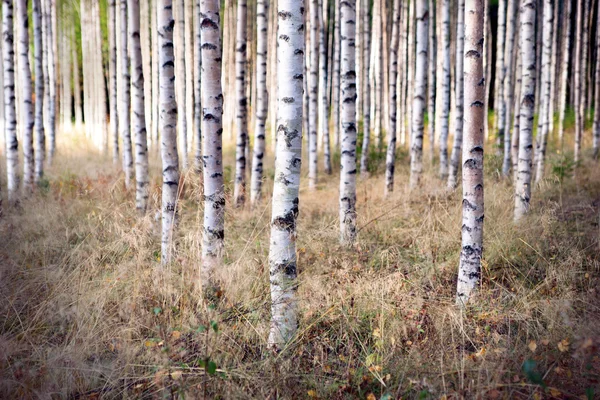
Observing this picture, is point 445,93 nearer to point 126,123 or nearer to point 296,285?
point 126,123

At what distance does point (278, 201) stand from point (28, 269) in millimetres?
2831

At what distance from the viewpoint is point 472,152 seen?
4.35m

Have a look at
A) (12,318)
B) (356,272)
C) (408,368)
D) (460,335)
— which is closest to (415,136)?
(356,272)

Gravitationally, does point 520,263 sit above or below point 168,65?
below

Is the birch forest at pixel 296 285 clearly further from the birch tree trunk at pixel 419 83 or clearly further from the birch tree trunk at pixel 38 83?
the birch tree trunk at pixel 38 83

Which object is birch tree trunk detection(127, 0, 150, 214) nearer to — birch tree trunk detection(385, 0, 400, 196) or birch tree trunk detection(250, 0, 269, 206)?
birch tree trunk detection(250, 0, 269, 206)

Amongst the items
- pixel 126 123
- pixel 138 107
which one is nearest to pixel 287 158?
pixel 138 107

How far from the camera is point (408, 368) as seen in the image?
3.39m

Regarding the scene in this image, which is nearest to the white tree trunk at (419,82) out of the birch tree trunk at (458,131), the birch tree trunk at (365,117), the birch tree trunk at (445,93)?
the birch tree trunk at (458,131)

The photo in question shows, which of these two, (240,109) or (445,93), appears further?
(445,93)

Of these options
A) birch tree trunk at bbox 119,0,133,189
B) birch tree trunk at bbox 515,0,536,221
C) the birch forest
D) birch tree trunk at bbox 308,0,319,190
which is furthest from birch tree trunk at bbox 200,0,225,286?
birch tree trunk at bbox 308,0,319,190

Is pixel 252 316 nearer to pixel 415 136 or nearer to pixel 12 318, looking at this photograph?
pixel 12 318

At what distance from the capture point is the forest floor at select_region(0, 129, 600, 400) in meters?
3.23

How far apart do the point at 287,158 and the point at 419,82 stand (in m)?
5.38
